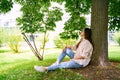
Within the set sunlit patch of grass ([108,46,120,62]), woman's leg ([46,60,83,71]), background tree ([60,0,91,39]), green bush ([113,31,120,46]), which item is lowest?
green bush ([113,31,120,46])

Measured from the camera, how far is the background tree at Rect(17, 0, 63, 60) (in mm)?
14062

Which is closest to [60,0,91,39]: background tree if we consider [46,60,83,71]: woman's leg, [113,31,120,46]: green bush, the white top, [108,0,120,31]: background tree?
[108,0,120,31]: background tree

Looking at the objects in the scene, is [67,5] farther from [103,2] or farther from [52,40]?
[52,40]

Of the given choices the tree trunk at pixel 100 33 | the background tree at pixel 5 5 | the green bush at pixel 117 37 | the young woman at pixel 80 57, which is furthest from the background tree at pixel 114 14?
the green bush at pixel 117 37

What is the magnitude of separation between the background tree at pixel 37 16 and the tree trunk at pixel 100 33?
4.68m

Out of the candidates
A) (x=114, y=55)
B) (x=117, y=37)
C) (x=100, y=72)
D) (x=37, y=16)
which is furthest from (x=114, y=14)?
(x=117, y=37)

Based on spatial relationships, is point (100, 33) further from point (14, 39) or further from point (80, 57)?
point (14, 39)

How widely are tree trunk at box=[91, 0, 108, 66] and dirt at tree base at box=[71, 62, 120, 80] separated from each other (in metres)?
0.32

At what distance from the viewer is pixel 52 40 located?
104 feet

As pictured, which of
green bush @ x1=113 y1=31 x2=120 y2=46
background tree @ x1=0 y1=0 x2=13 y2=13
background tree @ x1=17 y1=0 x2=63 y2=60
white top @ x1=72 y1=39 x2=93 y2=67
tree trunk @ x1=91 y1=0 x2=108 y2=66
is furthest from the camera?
green bush @ x1=113 y1=31 x2=120 y2=46

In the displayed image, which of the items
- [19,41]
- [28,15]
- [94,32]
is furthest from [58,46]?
[94,32]

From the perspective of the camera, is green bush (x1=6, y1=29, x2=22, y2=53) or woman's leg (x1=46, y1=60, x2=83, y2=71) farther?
green bush (x1=6, y1=29, x2=22, y2=53)

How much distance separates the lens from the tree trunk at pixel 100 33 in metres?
9.70

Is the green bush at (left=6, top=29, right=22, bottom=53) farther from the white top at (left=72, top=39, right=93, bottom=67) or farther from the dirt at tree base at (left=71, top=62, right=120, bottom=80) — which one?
the dirt at tree base at (left=71, top=62, right=120, bottom=80)
